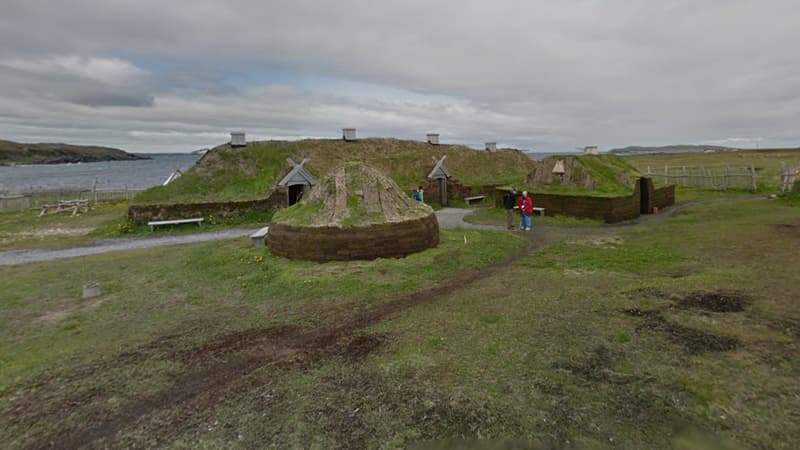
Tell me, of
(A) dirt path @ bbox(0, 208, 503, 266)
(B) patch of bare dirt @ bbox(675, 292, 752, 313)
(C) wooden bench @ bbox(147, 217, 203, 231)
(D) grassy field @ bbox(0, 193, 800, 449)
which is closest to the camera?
(D) grassy field @ bbox(0, 193, 800, 449)

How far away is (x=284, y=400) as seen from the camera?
17.7 ft

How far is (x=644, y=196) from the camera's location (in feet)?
73.8

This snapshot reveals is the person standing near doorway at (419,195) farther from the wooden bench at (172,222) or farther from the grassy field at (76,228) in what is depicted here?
the wooden bench at (172,222)

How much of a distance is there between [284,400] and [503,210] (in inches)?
817

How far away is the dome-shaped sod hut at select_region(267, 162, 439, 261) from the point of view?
41.6 ft

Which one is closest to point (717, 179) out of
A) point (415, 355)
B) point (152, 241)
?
point (415, 355)

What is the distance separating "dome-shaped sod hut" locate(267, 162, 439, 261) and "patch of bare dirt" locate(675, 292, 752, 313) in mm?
7365

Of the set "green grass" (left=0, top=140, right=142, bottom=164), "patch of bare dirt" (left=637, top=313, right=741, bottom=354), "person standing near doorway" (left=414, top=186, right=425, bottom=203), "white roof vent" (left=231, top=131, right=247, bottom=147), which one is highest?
"green grass" (left=0, top=140, right=142, bottom=164)

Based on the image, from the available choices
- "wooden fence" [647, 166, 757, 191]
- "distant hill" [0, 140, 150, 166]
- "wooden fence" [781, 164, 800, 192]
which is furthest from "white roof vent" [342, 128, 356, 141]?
"distant hill" [0, 140, 150, 166]

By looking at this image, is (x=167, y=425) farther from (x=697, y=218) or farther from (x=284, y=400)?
(x=697, y=218)

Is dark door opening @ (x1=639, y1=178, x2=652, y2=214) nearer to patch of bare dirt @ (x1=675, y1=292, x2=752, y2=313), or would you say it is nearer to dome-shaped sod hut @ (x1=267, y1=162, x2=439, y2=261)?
dome-shaped sod hut @ (x1=267, y1=162, x2=439, y2=261)

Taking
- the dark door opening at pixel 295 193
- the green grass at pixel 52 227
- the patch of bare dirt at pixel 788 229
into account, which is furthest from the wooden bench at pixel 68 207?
the patch of bare dirt at pixel 788 229

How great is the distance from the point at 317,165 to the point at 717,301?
24029 mm

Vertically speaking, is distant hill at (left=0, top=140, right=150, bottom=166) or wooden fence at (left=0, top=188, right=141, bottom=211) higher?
distant hill at (left=0, top=140, right=150, bottom=166)
